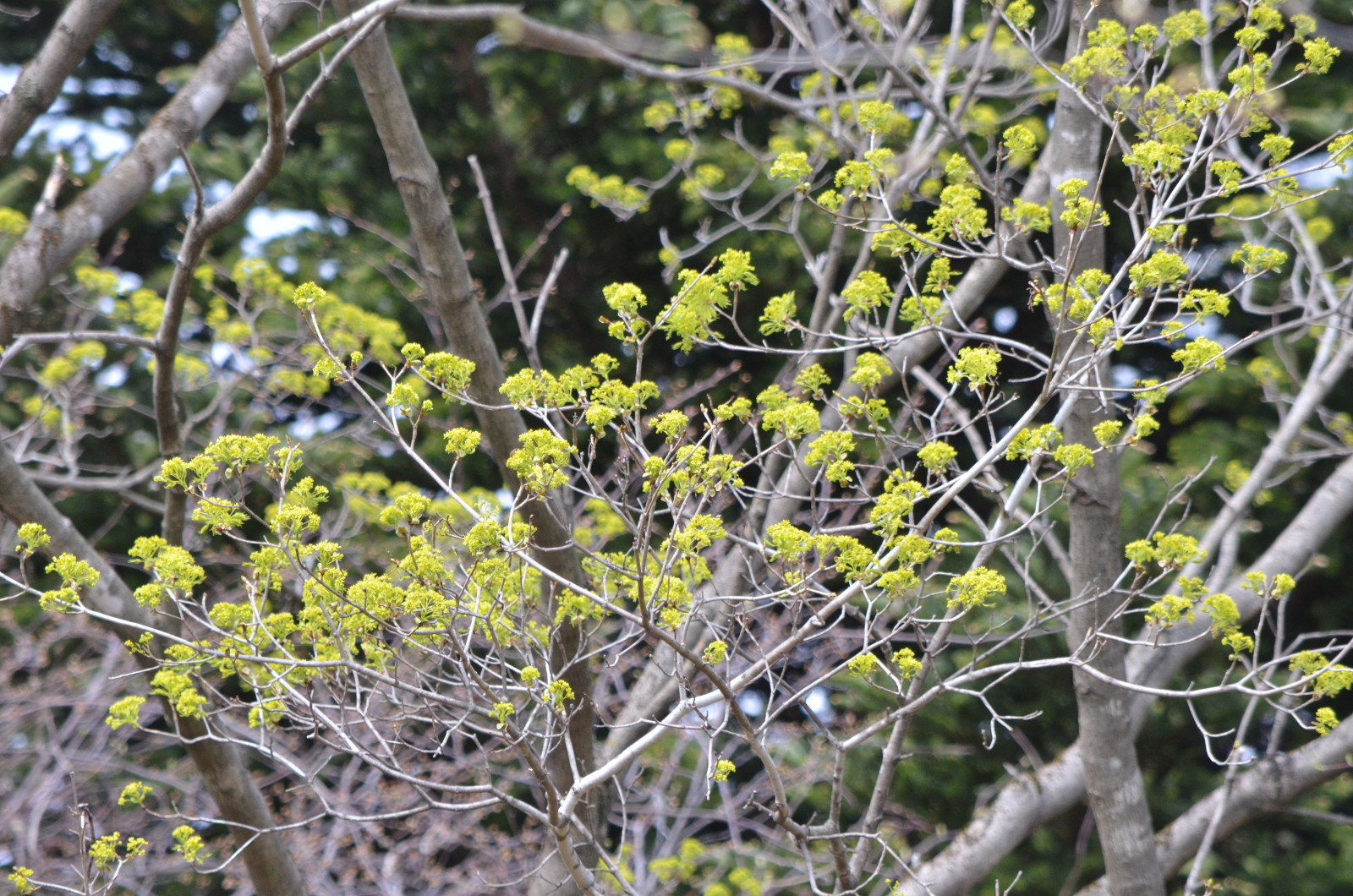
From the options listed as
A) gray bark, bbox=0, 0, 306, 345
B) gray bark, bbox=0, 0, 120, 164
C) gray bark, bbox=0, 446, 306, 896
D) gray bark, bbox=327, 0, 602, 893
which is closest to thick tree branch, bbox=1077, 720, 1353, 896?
gray bark, bbox=327, 0, 602, 893

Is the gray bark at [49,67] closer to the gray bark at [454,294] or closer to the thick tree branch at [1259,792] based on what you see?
the gray bark at [454,294]

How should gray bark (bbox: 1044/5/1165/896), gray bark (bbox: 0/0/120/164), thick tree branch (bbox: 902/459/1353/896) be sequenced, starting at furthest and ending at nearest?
1. thick tree branch (bbox: 902/459/1353/896)
2. gray bark (bbox: 1044/5/1165/896)
3. gray bark (bbox: 0/0/120/164)

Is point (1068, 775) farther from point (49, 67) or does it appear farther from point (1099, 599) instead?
point (49, 67)

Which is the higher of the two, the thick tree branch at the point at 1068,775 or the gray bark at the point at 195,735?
the gray bark at the point at 195,735

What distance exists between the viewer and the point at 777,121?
21.5 ft

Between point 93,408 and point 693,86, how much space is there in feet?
14.0

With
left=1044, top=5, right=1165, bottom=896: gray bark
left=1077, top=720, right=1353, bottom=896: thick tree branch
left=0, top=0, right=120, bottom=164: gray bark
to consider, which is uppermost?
left=0, top=0, right=120, bottom=164: gray bark

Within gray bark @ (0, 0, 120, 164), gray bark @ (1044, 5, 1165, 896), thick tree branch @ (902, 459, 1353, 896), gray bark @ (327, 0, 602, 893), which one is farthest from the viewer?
thick tree branch @ (902, 459, 1353, 896)

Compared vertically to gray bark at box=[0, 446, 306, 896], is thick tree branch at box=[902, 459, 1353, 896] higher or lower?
lower

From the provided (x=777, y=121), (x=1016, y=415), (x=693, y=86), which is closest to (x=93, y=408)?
(x=693, y=86)

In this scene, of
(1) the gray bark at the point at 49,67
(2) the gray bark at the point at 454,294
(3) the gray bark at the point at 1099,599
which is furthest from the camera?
(3) the gray bark at the point at 1099,599

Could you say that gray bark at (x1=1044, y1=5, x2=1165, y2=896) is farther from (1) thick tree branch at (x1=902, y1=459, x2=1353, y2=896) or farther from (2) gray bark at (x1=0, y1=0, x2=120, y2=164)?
(2) gray bark at (x1=0, y1=0, x2=120, y2=164)

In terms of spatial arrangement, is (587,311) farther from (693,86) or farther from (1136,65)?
(1136,65)

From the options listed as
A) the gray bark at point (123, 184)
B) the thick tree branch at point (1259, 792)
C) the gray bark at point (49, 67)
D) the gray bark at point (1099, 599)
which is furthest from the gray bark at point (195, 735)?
the thick tree branch at point (1259, 792)
